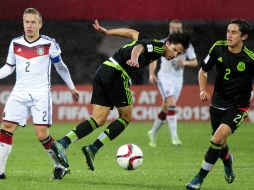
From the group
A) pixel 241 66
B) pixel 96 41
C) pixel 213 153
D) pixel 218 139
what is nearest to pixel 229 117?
pixel 218 139

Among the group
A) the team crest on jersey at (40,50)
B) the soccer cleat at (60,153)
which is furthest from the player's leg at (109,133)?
the team crest on jersey at (40,50)

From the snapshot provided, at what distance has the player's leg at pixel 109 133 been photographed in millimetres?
9977

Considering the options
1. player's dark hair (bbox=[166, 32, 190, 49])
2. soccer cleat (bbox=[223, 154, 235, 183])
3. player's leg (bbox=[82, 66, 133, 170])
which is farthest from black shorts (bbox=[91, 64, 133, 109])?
soccer cleat (bbox=[223, 154, 235, 183])

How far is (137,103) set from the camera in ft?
68.3

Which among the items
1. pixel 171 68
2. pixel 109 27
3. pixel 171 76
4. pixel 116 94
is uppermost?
pixel 116 94

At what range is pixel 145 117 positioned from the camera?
21062 millimetres

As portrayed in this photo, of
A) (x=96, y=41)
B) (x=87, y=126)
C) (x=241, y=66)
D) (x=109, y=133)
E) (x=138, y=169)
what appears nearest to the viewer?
(x=241, y=66)

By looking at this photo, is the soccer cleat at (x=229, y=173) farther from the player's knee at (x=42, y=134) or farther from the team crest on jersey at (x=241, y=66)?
the player's knee at (x=42, y=134)

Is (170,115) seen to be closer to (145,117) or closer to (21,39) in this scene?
(145,117)

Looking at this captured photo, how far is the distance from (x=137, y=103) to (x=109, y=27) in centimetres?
210

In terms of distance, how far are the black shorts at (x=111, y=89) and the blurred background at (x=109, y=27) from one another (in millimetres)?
6085

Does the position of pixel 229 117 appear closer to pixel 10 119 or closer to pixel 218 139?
pixel 218 139

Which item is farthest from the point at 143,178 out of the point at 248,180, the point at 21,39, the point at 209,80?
the point at 209,80

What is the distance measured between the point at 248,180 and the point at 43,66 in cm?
299
